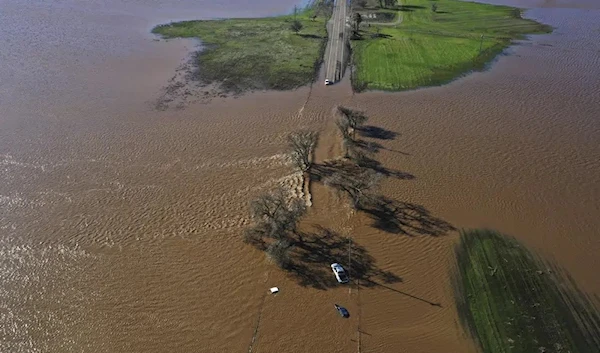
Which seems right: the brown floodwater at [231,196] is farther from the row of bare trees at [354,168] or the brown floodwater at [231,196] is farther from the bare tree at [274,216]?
the bare tree at [274,216]

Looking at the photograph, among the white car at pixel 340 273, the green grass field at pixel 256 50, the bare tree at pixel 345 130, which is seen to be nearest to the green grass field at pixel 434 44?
the green grass field at pixel 256 50

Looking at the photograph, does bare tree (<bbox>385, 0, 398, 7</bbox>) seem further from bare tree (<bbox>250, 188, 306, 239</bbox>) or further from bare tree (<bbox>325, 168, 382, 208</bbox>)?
bare tree (<bbox>250, 188, 306, 239</bbox>)

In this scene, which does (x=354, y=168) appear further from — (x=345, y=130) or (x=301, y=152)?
(x=345, y=130)

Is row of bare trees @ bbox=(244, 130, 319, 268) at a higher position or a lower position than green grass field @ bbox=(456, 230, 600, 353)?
higher

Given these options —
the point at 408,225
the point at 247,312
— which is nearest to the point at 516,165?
the point at 408,225

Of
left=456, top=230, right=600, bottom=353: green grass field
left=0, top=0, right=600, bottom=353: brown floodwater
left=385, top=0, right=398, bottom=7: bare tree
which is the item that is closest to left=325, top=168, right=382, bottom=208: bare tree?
left=0, top=0, right=600, bottom=353: brown floodwater

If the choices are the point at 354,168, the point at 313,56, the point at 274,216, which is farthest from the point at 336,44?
the point at 274,216
